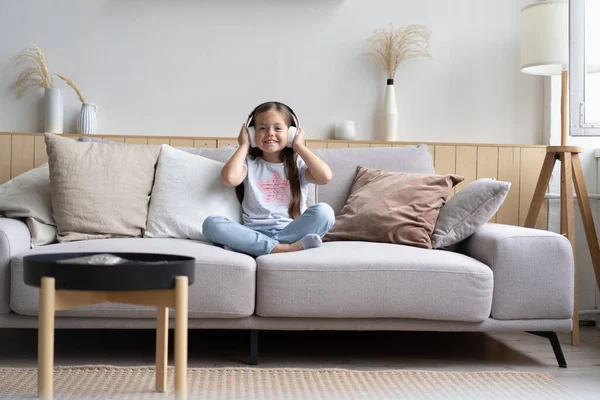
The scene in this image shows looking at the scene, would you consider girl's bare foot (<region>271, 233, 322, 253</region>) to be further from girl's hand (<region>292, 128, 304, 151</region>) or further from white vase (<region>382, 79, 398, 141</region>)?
white vase (<region>382, 79, 398, 141</region>)

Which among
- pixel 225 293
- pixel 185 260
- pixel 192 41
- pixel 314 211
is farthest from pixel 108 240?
pixel 192 41

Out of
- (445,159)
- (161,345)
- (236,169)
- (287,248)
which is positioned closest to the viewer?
(161,345)

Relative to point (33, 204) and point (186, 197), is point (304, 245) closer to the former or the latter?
point (186, 197)

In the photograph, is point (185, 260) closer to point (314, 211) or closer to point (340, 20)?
point (314, 211)

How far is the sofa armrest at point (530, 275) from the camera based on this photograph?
2391 millimetres

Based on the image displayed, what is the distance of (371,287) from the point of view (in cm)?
231

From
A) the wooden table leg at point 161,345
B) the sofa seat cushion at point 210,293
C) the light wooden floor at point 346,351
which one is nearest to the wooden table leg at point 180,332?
the wooden table leg at point 161,345

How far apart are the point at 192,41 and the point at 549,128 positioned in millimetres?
1851

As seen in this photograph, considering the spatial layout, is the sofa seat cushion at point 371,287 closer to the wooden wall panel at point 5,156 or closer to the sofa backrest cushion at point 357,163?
the sofa backrest cushion at point 357,163

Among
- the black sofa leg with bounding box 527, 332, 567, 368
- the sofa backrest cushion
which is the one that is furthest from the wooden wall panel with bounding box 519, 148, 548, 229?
the black sofa leg with bounding box 527, 332, 567, 368

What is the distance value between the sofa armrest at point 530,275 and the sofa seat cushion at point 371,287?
0.07m

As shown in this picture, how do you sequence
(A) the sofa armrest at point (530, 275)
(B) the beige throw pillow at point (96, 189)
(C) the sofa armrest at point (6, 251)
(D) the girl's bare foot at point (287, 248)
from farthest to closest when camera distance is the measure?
(B) the beige throw pillow at point (96, 189)
(D) the girl's bare foot at point (287, 248)
(A) the sofa armrest at point (530, 275)
(C) the sofa armrest at point (6, 251)

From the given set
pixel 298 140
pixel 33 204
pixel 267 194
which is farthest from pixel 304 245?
pixel 33 204

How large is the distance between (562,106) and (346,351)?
153cm
